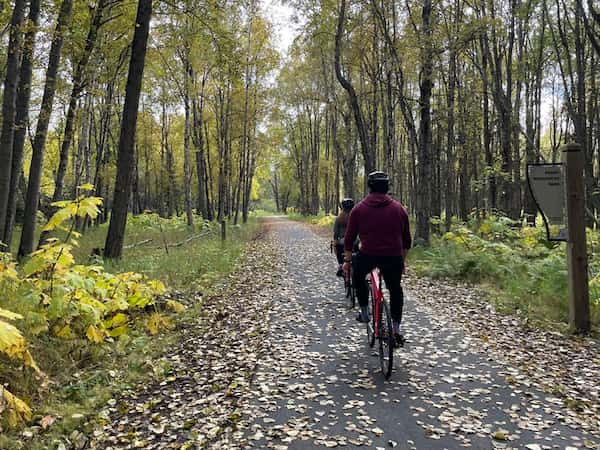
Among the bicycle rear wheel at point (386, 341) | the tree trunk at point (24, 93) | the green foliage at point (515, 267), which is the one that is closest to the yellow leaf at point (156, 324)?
the bicycle rear wheel at point (386, 341)

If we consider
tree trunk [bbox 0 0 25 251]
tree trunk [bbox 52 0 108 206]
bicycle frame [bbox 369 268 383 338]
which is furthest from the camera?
tree trunk [bbox 52 0 108 206]

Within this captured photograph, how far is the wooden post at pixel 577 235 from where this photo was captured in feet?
21.3

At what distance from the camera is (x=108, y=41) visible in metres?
16.1

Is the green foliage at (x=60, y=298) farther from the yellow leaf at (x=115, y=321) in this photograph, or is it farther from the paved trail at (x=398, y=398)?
the paved trail at (x=398, y=398)

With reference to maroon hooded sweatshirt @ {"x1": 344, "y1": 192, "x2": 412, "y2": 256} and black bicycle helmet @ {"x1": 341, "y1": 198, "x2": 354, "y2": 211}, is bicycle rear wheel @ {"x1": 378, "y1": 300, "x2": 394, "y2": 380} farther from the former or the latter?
black bicycle helmet @ {"x1": 341, "y1": 198, "x2": 354, "y2": 211}

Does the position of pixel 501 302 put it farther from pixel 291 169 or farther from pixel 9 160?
pixel 291 169

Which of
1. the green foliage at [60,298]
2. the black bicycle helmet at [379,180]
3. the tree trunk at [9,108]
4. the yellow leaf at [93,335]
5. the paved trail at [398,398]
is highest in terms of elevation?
the tree trunk at [9,108]

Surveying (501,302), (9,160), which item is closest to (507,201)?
(501,302)

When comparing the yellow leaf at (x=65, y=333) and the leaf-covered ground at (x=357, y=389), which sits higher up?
the yellow leaf at (x=65, y=333)

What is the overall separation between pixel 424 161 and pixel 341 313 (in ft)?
29.3

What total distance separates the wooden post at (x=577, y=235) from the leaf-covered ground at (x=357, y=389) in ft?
1.84

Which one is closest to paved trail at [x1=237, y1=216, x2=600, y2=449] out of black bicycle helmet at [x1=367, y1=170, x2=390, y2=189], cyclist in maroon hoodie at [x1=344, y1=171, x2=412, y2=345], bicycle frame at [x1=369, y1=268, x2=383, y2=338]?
bicycle frame at [x1=369, y1=268, x2=383, y2=338]

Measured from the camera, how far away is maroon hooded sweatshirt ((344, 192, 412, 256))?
523cm

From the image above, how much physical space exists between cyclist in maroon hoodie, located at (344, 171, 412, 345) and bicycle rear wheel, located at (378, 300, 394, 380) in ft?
0.52
